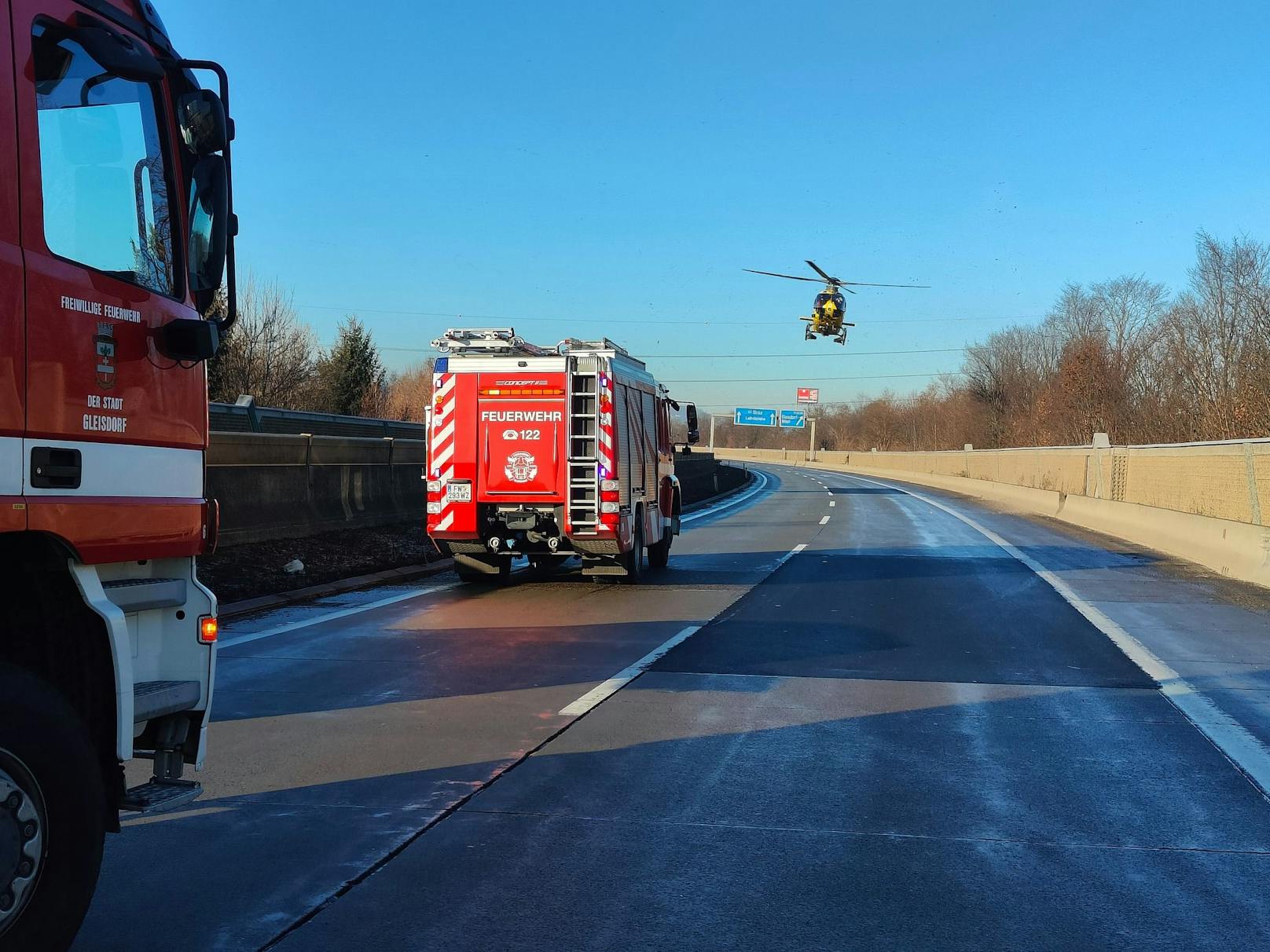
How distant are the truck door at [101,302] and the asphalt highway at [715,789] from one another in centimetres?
150

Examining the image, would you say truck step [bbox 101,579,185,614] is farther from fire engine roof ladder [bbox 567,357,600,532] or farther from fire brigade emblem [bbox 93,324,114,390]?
fire engine roof ladder [bbox 567,357,600,532]

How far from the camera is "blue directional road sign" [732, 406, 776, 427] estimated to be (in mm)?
118062

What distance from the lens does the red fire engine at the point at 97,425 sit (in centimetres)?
333

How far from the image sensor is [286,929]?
397 cm

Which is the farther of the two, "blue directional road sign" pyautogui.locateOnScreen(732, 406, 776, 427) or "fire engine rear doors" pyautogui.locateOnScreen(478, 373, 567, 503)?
"blue directional road sign" pyautogui.locateOnScreen(732, 406, 776, 427)

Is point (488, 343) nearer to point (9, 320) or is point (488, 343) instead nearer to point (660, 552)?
point (660, 552)

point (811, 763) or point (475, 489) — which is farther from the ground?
point (475, 489)

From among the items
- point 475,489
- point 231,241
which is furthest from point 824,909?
point 475,489

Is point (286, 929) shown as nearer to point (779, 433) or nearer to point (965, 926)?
point (965, 926)

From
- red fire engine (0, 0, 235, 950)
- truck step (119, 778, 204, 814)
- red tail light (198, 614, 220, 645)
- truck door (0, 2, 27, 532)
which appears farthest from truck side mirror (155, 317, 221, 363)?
truck step (119, 778, 204, 814)

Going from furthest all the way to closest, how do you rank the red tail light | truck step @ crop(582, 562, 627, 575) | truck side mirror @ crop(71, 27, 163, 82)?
truck step @ crop(582, 562, 627, 575)
the red tail light
truck side mirror @ crop(71, 27, 163, 82)

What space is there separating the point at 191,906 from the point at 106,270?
2269mm

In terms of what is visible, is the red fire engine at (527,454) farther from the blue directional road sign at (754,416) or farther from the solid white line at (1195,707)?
the blue directional road sign at (754,416)

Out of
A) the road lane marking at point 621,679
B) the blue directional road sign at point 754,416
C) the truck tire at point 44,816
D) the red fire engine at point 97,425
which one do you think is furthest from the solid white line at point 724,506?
the blue directional road sign at point 754,416
